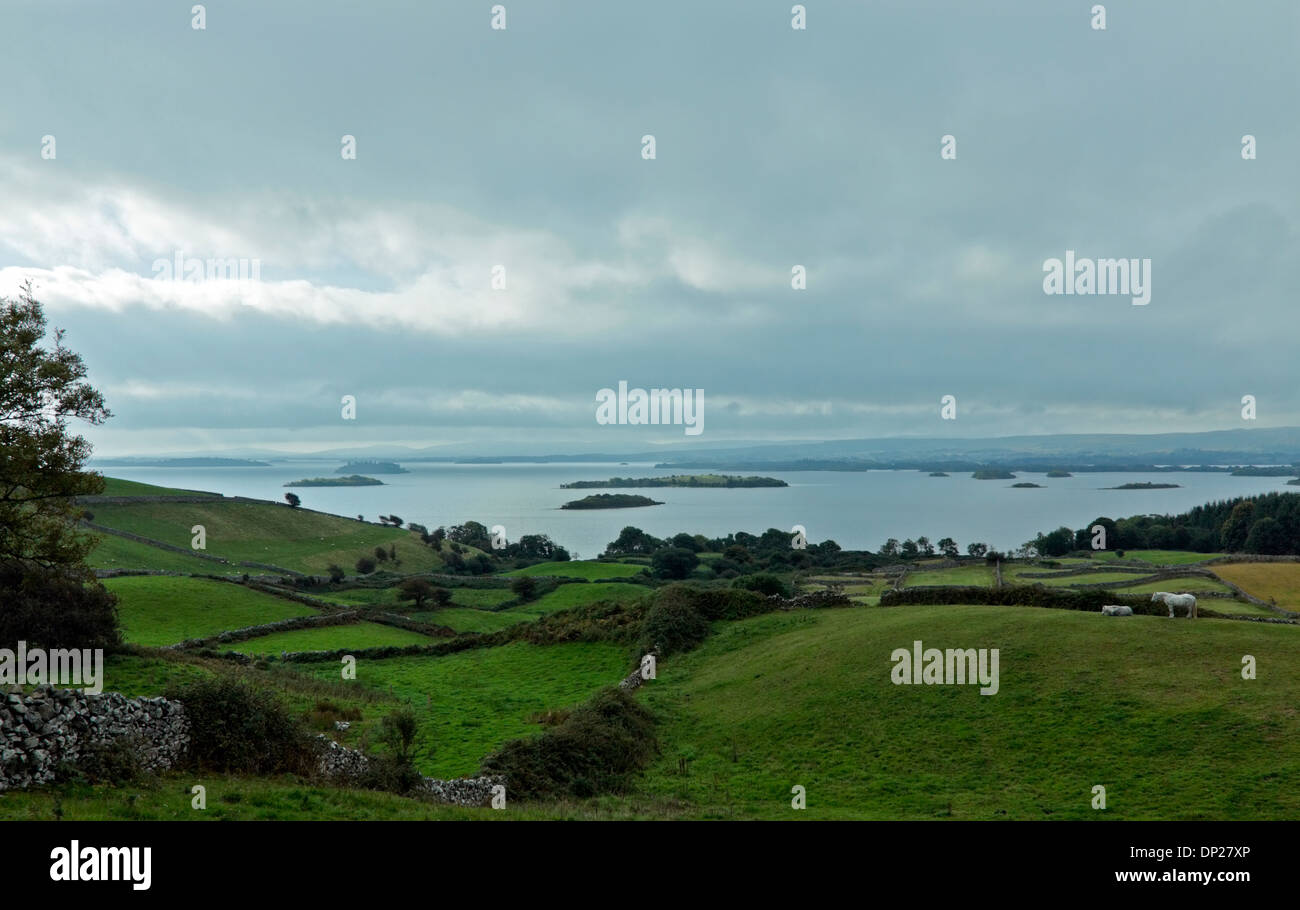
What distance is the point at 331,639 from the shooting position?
41281 millimetres

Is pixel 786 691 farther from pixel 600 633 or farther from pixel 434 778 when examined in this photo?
pixel 600 633

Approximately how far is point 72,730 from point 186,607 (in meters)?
36.9

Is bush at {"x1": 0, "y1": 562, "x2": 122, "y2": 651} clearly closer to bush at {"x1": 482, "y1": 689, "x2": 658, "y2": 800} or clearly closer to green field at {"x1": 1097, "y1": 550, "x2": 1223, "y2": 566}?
bush at {"x1": 482, "y1": 689, "x2": 658, "y2": 800}

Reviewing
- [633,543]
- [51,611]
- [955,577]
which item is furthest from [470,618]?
[633,543]

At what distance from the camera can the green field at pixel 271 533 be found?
83075 millimetres

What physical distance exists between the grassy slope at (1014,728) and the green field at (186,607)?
96.1ft

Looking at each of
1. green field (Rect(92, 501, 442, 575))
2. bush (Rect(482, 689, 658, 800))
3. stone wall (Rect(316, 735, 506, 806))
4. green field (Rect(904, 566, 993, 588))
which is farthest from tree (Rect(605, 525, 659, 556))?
stone wall (Rect(316, 735, 506, 806))

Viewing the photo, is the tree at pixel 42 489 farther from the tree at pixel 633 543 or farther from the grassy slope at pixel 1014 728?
the tree at pixel 633 543

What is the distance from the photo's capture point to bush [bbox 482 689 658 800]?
1761 centimetres

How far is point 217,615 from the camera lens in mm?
45000

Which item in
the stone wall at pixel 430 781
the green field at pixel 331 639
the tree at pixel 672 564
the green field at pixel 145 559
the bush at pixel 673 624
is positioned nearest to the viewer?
the stone wall at pixel 430 781

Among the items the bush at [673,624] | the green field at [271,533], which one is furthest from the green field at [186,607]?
the green field at [271,533]

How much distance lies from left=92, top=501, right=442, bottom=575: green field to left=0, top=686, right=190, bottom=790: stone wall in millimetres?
74863

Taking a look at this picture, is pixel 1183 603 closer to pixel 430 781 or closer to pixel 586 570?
pixel 430 781
